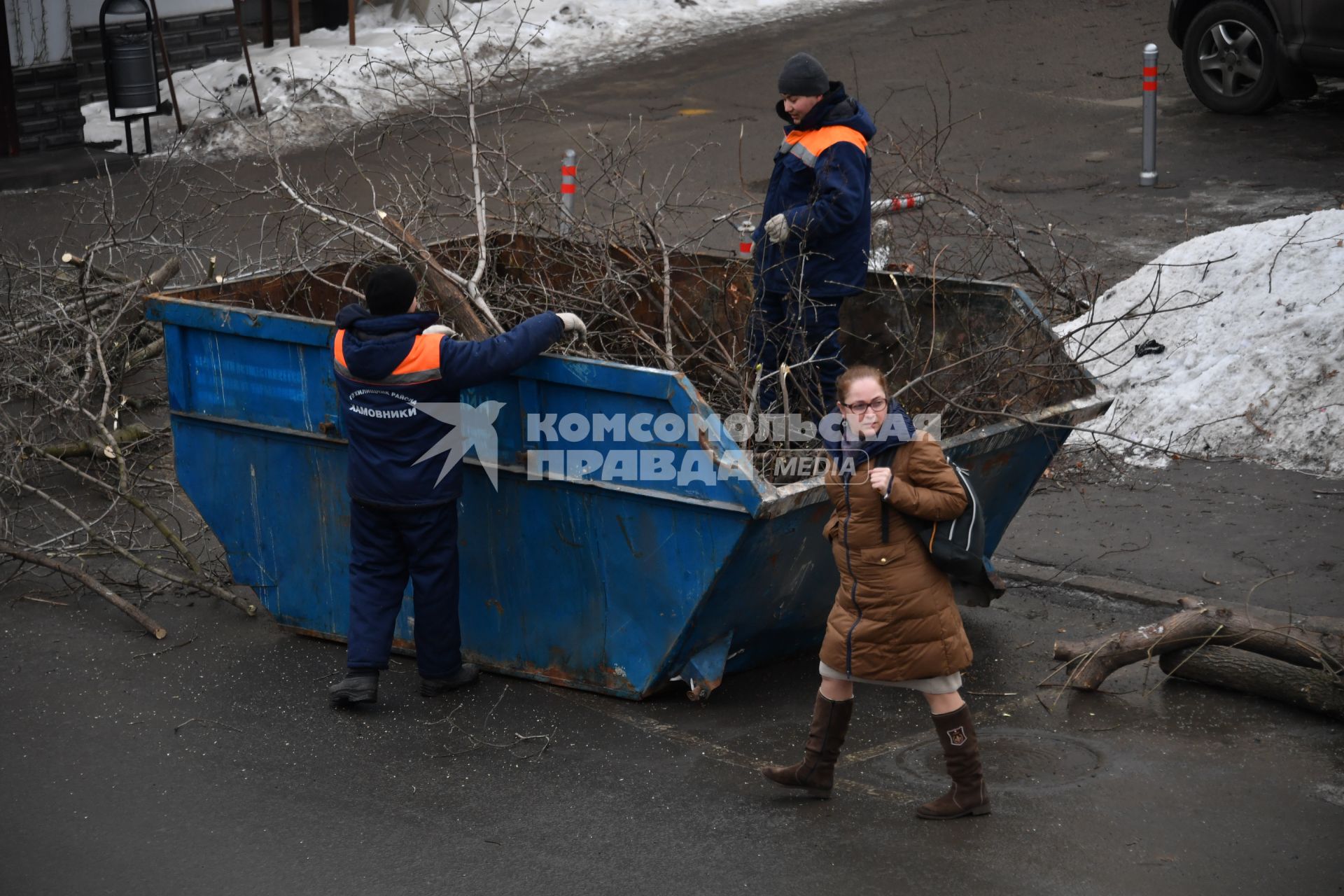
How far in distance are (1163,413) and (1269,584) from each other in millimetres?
1681

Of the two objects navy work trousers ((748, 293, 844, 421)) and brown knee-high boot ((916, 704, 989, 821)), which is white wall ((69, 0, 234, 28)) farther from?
brown knee-high boot ((916, 704, 989, 821))

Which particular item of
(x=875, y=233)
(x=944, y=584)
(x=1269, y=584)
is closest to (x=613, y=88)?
(x=875, y=233)

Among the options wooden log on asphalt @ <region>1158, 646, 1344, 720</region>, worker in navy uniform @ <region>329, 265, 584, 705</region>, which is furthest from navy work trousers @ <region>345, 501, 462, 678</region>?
wooden log on asphalt @ <region>1158, 646, 1344, 720</region>

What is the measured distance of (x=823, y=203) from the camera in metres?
5.26

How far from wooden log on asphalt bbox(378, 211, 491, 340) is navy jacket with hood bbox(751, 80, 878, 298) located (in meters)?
1.12

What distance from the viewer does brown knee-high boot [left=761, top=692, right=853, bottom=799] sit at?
3.96 metres

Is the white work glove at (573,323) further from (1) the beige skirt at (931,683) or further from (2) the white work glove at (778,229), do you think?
(1) the beige skirt at (931,683)

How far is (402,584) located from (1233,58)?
372 inches

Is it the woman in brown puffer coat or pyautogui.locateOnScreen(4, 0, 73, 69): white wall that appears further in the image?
pyautogui.locateOnScreen(4, 0, 73, 69): white wall

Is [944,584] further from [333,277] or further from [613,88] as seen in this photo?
[613,88]

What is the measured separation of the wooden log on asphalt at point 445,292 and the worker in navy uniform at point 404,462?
32 centimetres

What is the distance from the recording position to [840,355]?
582cm

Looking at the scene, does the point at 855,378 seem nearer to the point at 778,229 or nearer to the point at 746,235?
the point at 778,229

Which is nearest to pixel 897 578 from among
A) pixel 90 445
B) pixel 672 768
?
pixel 672 768
